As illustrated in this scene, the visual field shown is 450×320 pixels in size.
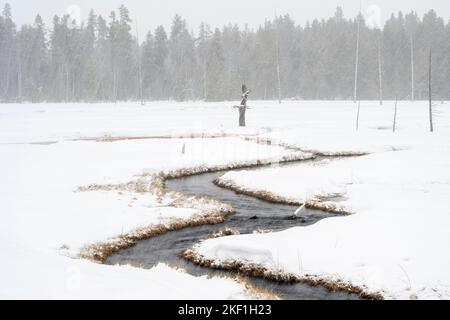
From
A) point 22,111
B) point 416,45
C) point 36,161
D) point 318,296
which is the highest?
point 416,45

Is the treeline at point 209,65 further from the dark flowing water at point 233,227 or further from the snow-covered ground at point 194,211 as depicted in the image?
the dark flowing water at point 233,227

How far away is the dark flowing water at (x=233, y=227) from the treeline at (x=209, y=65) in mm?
64847

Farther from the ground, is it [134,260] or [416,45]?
[416,45]

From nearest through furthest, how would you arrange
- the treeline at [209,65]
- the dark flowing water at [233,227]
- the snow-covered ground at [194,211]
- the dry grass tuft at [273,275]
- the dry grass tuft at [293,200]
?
the snow-covered ground at [194,211] < the dry grass tuft at [273,275] < the dark flowing water at [233,227] < the dry grass tuft at [293,200] < the treeline at [209,65]

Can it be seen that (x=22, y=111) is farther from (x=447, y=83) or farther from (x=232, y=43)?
(x=447, y=83)

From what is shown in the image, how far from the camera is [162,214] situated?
17.1m

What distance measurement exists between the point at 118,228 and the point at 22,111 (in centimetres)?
5068

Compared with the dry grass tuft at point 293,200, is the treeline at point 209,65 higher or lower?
higher

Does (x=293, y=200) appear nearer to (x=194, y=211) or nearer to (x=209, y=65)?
(x=194, y=211)

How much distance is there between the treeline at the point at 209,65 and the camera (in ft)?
289

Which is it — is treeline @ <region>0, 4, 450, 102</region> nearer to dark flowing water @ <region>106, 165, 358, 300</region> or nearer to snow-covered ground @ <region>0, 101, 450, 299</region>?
snow-covered ground @ <region>0, 101, 450, 299</region>

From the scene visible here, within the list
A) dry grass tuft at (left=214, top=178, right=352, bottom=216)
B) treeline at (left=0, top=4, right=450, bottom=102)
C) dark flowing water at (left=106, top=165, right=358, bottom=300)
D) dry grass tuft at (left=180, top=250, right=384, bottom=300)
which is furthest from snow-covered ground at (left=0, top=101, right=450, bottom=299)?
treeline at (left=0, top=4, right=450, bottom=102)

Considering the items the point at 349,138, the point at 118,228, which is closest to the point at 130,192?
the point at 118,228

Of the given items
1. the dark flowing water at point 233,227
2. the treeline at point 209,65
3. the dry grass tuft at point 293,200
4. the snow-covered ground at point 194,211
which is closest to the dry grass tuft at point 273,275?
the dark flowing water at point 233,227
